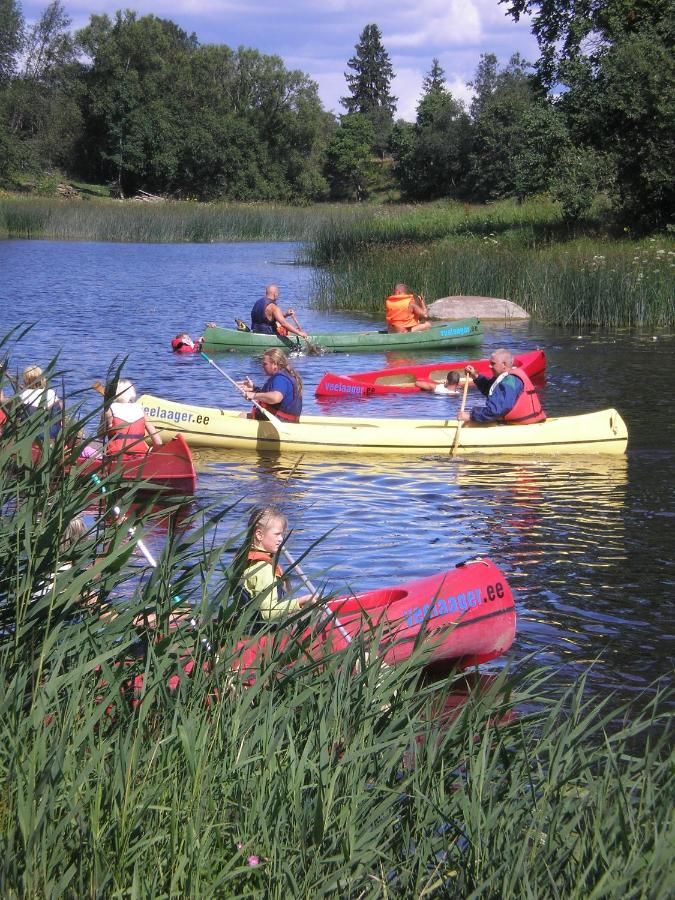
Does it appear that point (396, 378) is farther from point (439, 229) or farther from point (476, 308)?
point (439, 229)

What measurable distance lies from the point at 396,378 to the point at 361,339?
3.30m

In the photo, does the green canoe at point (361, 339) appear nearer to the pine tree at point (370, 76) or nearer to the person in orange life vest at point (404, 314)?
the person in orange life vest at point (404, 314)

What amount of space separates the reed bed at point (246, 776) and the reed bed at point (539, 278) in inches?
674

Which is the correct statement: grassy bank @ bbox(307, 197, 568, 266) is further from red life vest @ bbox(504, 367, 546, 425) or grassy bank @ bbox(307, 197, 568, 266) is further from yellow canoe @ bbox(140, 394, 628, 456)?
yellow canoe @ bbox(140, 394, 628, 456)

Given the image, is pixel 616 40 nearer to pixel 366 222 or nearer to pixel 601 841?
pixel 366 222

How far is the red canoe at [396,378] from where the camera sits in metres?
15.2

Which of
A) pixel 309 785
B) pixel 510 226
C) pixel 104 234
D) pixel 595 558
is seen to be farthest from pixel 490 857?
pixel 104 234

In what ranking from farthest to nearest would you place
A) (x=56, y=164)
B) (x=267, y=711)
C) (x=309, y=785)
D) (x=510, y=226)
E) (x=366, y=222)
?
(x=56, y=164)
(x=366, y=222)
(x=510, y=226)
(x=267, y=711)
(x=309, y=785)

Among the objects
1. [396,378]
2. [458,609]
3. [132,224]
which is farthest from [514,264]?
[132,224]

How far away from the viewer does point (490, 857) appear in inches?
123

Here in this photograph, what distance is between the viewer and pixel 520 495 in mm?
10352

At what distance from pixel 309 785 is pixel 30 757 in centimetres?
75

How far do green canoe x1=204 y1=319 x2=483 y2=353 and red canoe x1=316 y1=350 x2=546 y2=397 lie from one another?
3087 mm

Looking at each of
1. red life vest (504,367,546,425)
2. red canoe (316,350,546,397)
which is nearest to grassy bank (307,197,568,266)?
red canoe (316,350,546,397)
